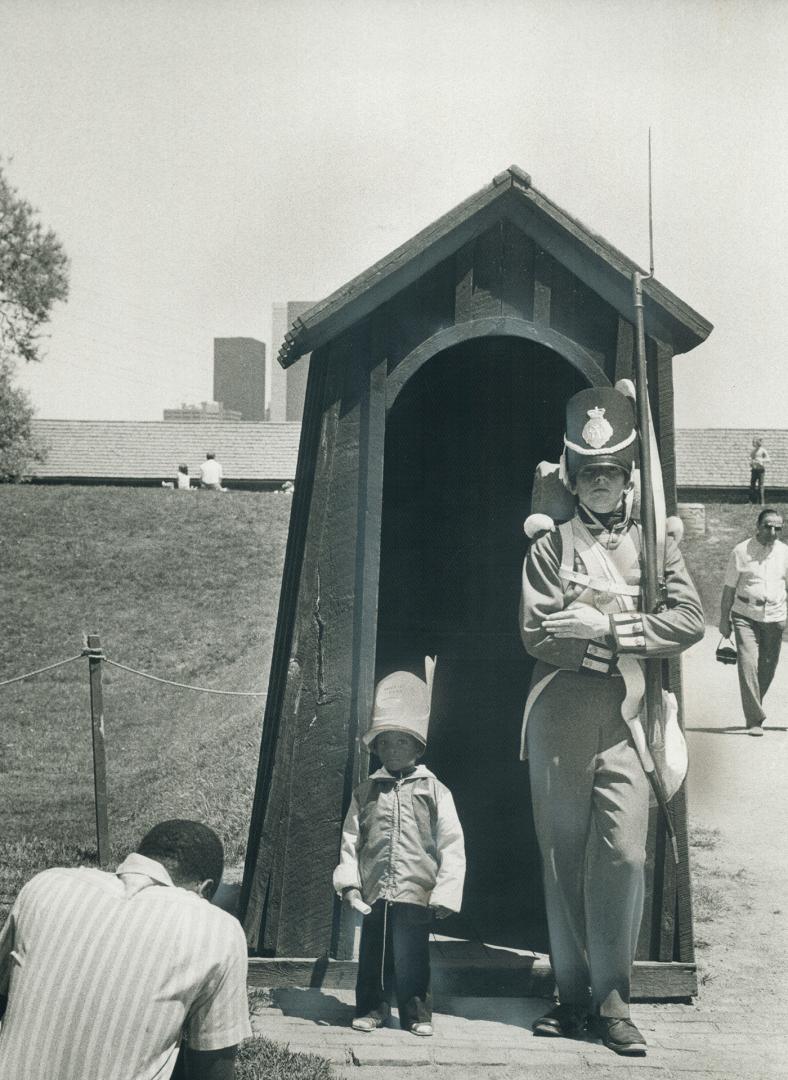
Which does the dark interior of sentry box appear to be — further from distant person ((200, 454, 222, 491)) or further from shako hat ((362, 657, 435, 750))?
distant person ((200, 454, 222, 491))

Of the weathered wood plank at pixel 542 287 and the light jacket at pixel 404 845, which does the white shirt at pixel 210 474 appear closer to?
the weathered wood plank at pixel 542 287

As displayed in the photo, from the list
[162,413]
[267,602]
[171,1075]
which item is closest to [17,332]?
[267,602]

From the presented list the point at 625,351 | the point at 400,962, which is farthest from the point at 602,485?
the point at 400,962

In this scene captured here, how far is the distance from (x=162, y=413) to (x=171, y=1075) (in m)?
55.5

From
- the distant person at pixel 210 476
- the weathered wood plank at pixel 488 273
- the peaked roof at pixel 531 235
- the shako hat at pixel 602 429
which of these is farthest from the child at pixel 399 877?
the distant person at pixel 210 476

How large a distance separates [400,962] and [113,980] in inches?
79.5

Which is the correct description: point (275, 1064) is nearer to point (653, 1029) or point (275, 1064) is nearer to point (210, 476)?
point (653, 1029)

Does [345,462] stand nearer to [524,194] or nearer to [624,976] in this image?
[524,194]

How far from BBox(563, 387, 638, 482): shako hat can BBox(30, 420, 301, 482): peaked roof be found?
111ft

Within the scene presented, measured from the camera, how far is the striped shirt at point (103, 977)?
2746 mm

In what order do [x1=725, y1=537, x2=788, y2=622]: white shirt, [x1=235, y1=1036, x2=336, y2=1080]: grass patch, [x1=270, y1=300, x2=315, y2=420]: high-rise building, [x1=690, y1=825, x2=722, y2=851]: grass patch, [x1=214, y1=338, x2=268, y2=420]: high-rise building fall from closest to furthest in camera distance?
1. [x1=235, y1=1036, x2=336, y2=1080]: grass patch
2. [x1=690, y1=825, x2=722, y2=851]: grass patch
3. [x1=725, y1=537, x2=788, y2=622]: white shirt
4. [x1=270, y1=300, x2=315, y2=420]: high-rise building
5. [x1=214, y1=338, x2=268, y2=420]: high-rise building

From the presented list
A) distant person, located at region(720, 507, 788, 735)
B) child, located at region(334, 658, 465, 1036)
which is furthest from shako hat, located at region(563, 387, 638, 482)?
distant person, located at region(720, 507, 788, 735)

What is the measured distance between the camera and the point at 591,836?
4629mm

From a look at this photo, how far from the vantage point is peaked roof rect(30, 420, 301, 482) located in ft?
130
